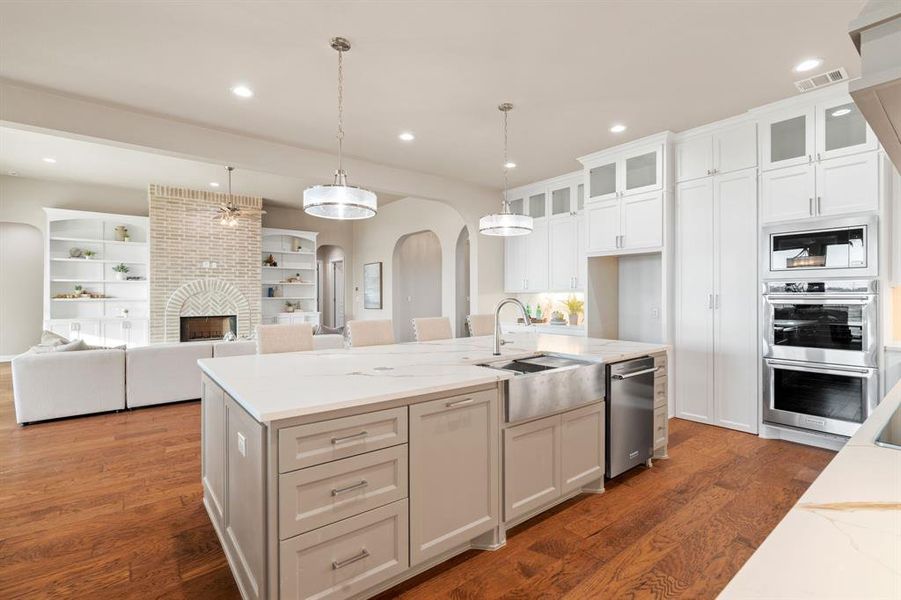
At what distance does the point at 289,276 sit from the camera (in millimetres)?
9211

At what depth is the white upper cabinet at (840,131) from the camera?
328 centimetres

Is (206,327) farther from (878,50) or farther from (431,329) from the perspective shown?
(878,50)

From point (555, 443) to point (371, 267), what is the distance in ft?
24.0

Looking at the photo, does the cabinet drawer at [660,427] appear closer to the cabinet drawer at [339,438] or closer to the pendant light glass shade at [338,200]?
the cabinet drawer at [339,438]

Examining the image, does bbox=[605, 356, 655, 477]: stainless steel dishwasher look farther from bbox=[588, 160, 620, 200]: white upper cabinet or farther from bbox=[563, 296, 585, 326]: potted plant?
bbox=[563, 296, 585, 326]: potted plant

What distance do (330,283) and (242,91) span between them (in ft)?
25.6

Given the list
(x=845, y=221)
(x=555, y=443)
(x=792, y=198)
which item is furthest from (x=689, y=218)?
(x=555, y=443)

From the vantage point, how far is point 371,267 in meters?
9.26

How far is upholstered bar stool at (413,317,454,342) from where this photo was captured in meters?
3.82

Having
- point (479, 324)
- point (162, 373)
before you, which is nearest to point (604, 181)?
point (479, 324)

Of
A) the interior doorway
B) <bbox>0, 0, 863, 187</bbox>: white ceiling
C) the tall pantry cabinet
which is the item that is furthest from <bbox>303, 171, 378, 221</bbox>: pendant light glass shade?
Answer: the interior doorway

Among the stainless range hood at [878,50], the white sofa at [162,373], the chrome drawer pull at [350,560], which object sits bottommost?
the chrome drawer pull at [350,560]

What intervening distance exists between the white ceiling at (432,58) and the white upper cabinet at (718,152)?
219 mm

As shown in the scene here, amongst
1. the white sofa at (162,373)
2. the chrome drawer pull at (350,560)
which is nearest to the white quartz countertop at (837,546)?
the chrome drawer pull at (350,560)
